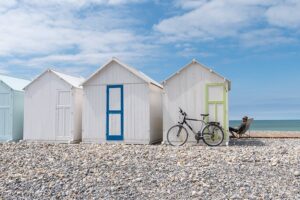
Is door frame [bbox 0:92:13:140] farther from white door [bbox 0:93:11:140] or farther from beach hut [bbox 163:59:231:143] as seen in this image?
beach hut [bbox 163:59:231:143]

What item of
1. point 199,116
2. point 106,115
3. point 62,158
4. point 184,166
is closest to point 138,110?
point 106,115

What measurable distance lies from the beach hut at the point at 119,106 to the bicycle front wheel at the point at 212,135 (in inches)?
80.0

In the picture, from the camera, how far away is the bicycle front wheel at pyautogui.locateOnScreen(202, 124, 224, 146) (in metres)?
12.0

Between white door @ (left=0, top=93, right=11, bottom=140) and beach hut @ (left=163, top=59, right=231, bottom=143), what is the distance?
680 centimetres

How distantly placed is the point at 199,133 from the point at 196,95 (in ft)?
4.47

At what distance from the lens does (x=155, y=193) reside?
542 cm

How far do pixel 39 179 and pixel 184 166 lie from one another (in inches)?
113

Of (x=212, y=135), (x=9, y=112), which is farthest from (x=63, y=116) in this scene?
(x=212, y=135)

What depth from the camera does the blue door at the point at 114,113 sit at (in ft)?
42.4

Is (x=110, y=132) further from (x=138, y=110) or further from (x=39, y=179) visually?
(x=39, y=179)

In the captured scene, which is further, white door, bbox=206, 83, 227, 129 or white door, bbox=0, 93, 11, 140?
white door, bbox=0, 93, 11, 140

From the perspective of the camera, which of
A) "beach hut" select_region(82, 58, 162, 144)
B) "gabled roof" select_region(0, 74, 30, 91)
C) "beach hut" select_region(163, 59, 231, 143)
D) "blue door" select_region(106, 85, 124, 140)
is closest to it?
"beach hut" select_region(163, 59, 231, 143)

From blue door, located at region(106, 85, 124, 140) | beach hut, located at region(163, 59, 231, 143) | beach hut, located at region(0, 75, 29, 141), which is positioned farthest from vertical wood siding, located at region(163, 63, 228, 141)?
beach hut, located at region(0, 75, 29, 141)

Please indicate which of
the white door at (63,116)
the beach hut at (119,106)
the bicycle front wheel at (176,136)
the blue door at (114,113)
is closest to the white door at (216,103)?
the bicycle front wheel at (176,136)
